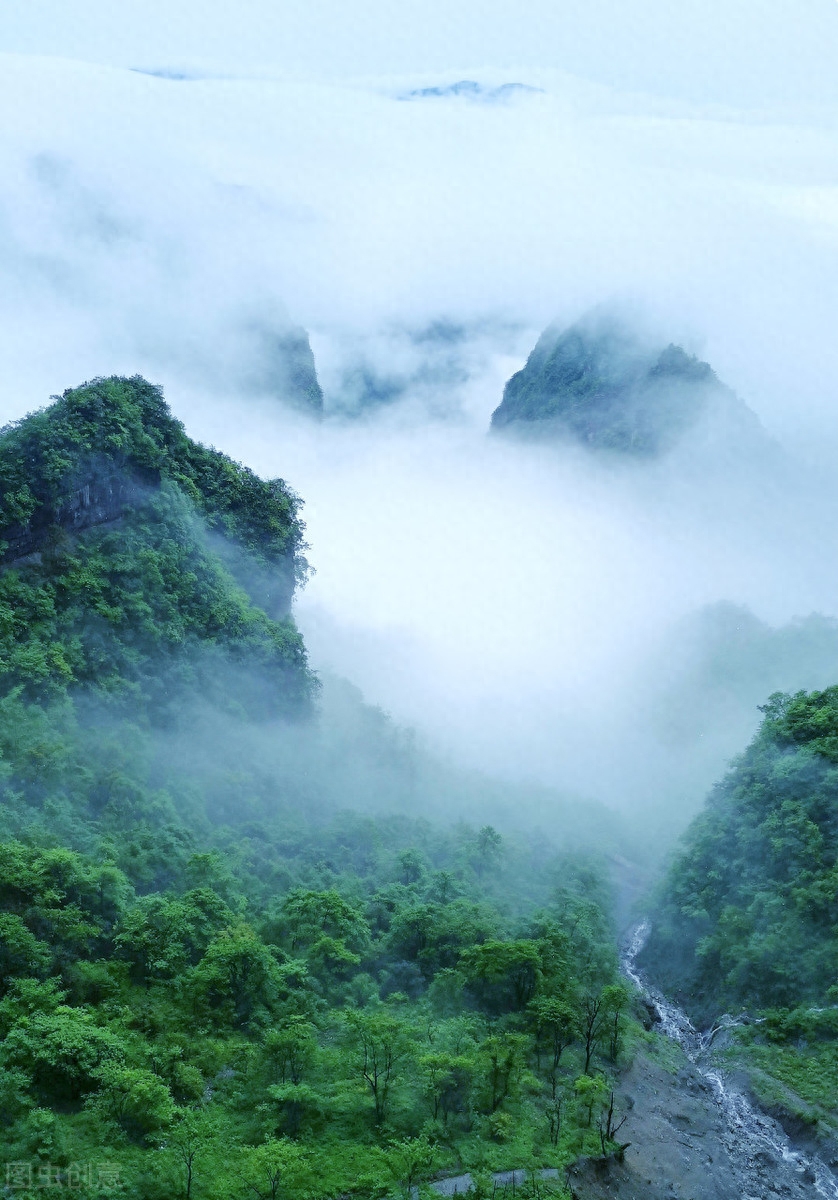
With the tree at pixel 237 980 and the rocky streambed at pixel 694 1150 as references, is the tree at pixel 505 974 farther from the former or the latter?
the tree at pixel 237 980

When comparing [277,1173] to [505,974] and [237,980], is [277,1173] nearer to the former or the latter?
[237,980]

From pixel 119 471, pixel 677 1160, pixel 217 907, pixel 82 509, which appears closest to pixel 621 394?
pixel 119 471

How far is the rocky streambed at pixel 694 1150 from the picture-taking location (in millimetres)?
25047

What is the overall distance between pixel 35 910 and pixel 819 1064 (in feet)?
88.7

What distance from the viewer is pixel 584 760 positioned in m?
87.8

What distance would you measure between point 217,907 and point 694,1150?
A: 17657 mm

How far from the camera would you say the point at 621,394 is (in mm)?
136375

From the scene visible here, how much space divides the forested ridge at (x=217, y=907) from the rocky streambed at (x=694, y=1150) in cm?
102

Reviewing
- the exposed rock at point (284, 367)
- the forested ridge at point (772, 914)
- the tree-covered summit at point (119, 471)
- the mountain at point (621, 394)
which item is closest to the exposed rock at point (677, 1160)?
the forested ridge at point (772, 914)

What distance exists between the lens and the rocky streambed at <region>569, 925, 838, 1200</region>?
25.0 m

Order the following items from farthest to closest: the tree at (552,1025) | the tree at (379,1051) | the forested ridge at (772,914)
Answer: the forested ridge at (772,914), the tree at (552,1025), the tree at (379,1051)

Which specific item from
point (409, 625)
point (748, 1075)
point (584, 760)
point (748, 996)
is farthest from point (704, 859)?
point (409, 625)

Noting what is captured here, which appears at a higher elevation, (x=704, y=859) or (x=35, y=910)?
(x=704, y=859)

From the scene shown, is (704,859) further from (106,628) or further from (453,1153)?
(106,628)
